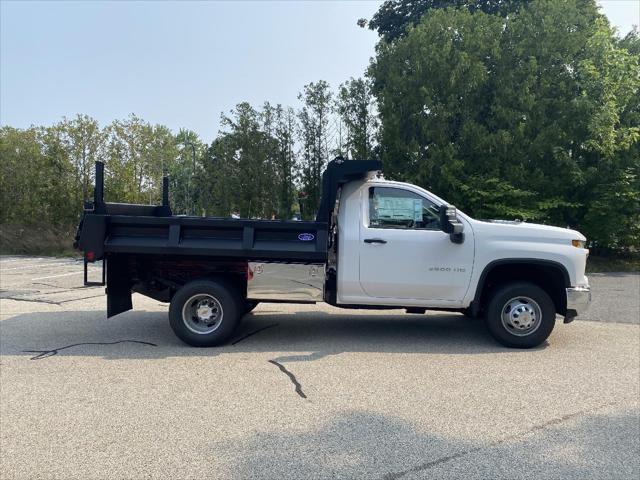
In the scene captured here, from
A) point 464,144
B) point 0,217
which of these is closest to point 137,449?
point 464,144

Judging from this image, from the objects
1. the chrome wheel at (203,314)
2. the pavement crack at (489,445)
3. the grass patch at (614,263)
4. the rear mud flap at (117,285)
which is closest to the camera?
the pavement crack at (489,445)

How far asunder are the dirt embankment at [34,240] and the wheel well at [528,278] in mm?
22103

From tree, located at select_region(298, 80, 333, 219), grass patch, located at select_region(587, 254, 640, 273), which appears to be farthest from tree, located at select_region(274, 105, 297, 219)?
grass patch, located at select_region(587, 254, 640, 273)

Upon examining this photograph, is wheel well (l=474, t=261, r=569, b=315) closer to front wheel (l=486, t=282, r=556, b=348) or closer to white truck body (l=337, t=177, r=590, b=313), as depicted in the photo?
white truck body (l=337, t=177, r=590, b=313)

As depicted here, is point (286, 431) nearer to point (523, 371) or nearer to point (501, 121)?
point (523, 371)

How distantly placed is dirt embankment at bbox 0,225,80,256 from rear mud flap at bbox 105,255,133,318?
19239mm

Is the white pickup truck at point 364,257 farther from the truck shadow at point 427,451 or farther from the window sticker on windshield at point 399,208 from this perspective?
the truck shadow at point 427,451

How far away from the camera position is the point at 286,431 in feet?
12.9

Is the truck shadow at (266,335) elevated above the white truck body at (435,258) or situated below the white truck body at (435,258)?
below

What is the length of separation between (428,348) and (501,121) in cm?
1390

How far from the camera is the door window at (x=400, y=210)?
257 inches

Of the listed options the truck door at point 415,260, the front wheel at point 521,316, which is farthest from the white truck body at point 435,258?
the front wheel at point 521,316

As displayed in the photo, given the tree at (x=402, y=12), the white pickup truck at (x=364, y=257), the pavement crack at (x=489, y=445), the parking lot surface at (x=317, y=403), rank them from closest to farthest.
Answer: the pavement crack at (x=489, y=445)
the parking lot surface at (x=317, y=403)
the white pickup truck at (x=364, y=257)
the tree at (x=402, y=12)

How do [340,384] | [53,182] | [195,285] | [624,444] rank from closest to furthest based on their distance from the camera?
1. [624,444]
2. [340,384]
3. [195,285]
4. [53,182]
